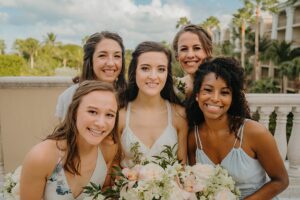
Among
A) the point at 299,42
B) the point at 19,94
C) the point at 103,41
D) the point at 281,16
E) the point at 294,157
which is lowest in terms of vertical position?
the point at 294,157

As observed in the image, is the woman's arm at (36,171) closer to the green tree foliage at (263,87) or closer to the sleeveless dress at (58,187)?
the sleeveless dress at (58,187)

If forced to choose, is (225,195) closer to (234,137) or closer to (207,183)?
(207,183)

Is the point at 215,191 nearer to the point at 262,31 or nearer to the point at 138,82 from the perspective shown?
the point at 138,82

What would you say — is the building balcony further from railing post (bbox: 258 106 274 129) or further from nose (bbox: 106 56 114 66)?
nose (bbox: 106 56 114 66)

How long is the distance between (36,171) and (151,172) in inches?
32.4

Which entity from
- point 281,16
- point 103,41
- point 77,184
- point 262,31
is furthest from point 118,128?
point 262,31

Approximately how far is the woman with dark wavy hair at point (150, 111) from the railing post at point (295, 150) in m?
1.87

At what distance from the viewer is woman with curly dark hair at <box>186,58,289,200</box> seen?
254 cm

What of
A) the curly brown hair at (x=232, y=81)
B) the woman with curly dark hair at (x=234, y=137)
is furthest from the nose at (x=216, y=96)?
the curly brown hair at (x=232, y=81)

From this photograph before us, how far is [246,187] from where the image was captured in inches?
104

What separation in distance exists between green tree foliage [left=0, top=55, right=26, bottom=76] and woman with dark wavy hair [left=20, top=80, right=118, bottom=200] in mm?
29221

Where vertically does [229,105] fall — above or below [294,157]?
above

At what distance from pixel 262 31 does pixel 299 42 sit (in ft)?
31.3

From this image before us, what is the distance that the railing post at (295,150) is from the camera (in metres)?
4.14
